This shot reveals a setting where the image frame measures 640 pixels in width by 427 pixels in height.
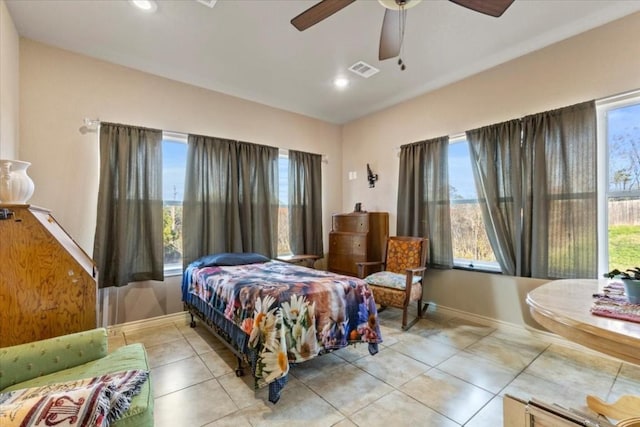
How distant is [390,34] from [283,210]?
2.84 meters

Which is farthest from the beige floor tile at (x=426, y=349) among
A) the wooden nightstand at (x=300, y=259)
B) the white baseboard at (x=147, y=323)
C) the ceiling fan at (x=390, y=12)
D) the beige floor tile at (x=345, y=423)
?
the ceiling fan at (x=390, y=12)

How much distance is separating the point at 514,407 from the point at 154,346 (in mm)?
3028

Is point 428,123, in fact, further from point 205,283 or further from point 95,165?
point 95,165

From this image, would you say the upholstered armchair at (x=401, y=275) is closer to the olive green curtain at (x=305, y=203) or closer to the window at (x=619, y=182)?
the olive green curtain at (x=305, y=203)

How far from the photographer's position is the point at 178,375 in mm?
2297

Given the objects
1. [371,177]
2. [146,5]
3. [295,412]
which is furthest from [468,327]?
[146,5]

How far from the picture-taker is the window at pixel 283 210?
4.37 metres

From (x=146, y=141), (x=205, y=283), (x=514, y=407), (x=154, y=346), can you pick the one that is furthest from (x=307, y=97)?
(x=514, y=407)

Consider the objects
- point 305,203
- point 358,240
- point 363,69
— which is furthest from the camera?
point 305,203

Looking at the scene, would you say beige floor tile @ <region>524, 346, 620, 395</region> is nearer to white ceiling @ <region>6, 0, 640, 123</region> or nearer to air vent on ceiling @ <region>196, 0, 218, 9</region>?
white ceiling @ <region>6, 0, 640, 123</region>

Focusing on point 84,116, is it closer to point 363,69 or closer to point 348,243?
point 363,69

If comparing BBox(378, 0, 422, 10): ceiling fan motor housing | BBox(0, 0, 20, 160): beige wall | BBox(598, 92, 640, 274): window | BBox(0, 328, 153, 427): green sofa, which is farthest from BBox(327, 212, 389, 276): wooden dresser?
BBox(0, 0, 20, 160): beige wall

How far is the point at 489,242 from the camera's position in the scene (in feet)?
10.8

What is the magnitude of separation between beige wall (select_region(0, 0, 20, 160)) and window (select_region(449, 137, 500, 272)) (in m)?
4.46
